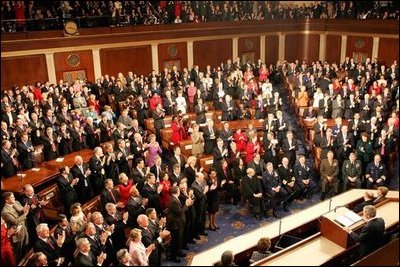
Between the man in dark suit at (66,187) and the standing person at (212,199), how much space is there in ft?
7.32

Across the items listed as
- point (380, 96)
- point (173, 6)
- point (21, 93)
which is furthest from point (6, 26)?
point (380, 96)

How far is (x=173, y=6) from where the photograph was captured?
16.4 m

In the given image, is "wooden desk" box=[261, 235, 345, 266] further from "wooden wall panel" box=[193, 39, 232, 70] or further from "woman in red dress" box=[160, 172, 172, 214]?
"wooden wall panel" box=[193, 39, 232, 70]

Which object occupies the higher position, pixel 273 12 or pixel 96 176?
pixel 273 12

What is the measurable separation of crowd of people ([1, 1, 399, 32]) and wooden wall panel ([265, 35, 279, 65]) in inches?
40.4

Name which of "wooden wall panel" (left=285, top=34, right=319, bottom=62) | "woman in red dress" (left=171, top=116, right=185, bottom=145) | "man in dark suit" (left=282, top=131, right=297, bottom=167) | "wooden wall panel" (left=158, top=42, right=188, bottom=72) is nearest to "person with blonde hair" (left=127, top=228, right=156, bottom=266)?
"woman in red dress" (left=171, top=116, right=185, bottom=145)

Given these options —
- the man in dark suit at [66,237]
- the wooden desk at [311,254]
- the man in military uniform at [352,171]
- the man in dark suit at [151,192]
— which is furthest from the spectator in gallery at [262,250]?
the man in military uniform at [352,171]

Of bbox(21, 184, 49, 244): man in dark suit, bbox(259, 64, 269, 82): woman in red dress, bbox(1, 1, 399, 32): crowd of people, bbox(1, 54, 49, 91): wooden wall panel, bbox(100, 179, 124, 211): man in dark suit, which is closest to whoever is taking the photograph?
bbox(21, 184, 49, 244): man in dark suit

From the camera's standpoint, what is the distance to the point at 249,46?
744 inches

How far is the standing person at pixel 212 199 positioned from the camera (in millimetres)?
7105

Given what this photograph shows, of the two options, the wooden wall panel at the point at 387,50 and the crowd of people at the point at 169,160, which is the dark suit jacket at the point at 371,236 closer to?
the crowd of people at the point at 169,160

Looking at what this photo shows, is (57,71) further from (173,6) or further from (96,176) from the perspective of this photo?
(96,176)

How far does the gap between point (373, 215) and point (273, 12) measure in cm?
1542

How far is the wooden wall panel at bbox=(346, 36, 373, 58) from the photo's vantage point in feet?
55.6
